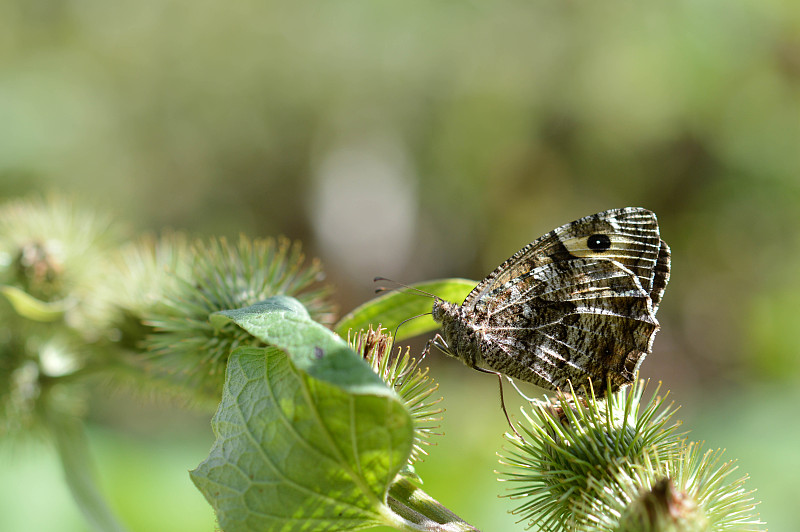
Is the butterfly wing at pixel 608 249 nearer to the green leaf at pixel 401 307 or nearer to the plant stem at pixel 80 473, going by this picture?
the green leaf at pixel 401 307

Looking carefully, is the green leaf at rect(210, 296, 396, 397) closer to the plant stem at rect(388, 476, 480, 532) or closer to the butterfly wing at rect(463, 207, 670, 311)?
the plant stem at rect(388, 476, 480, 532)

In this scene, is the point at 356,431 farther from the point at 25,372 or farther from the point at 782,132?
the point at 782,132

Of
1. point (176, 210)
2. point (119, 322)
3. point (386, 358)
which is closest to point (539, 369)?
point (386, 358)

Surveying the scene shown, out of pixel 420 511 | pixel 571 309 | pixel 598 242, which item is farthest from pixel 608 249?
pixel 420 511

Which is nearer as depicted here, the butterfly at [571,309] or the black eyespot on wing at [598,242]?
the butterfly at [571,309]

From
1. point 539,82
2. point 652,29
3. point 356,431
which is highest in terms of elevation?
point 652,29

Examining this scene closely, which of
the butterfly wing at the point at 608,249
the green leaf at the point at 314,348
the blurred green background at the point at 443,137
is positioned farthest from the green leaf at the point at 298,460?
the blurred green background at the point at 443,137
